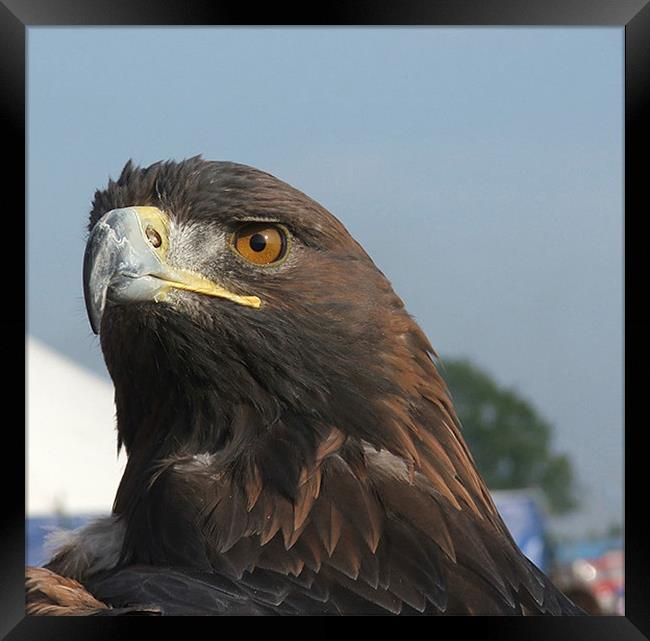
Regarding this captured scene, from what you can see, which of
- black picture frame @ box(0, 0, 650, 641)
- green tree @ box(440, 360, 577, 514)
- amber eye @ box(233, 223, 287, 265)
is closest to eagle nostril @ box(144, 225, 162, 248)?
amber eye @ box(233, 223, 287, 265)

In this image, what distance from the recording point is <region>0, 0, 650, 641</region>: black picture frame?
109 inches

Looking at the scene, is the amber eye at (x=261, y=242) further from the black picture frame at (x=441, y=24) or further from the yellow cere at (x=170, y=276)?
the black picture frame at (x=441, y=24)

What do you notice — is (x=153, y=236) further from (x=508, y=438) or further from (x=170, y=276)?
(x=508, y=438)

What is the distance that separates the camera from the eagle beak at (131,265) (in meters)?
2.41

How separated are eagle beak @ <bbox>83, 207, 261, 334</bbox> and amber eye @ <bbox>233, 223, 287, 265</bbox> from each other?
12 cm

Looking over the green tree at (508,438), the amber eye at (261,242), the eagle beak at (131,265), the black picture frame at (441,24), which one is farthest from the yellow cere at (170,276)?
the green tree at (508,438)

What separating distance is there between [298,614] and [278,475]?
15.5 inches

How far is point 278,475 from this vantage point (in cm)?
266

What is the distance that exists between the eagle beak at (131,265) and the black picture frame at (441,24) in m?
0.50

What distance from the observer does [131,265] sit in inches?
96.4

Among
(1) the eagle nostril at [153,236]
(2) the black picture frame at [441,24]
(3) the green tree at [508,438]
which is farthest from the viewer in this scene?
(3) the green tree at [508,438]

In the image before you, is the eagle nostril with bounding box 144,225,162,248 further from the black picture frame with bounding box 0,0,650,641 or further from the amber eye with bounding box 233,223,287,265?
the black picture frame with bounding box 0,0,650,641

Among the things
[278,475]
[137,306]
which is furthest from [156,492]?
[137,306]

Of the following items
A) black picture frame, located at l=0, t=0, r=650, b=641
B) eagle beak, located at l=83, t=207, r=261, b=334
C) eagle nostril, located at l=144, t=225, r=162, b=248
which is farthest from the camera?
black picture frame, located at l=0, t=0, r=650, b=641
